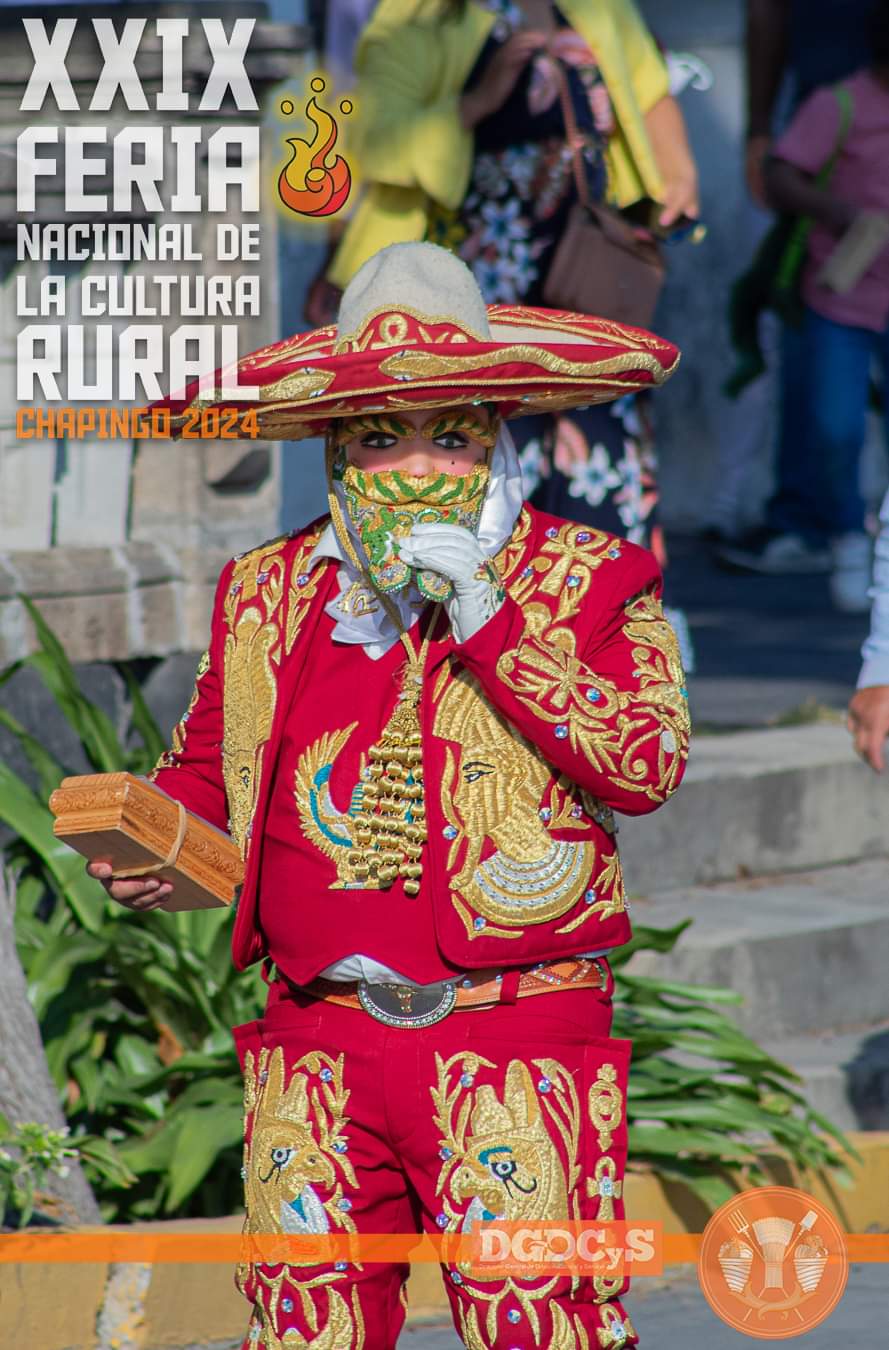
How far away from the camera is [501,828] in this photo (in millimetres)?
3770

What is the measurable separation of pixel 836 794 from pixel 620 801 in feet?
13.0

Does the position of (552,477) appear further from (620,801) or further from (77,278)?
(620,801)

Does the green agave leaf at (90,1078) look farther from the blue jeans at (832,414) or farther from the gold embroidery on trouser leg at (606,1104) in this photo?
the blue jeans at (832,414)

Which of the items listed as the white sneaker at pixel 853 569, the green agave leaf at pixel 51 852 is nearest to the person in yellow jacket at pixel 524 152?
the green agave leaf at pixel 51 852

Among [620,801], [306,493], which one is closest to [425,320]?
[620,801]

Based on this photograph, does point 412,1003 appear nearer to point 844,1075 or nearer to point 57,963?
point 57,963

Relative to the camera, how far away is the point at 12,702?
674 centimetres

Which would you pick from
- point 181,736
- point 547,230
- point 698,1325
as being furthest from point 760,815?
point 181,736

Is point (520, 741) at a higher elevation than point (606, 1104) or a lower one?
higher

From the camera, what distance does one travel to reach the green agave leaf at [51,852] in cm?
585

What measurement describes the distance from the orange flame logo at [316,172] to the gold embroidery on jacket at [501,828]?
4.03 metres

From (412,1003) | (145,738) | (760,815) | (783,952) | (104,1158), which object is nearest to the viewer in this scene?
(412,1003)

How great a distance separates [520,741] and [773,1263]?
5.52 feet

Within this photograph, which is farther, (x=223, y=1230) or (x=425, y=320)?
(x=223, y=1230)
